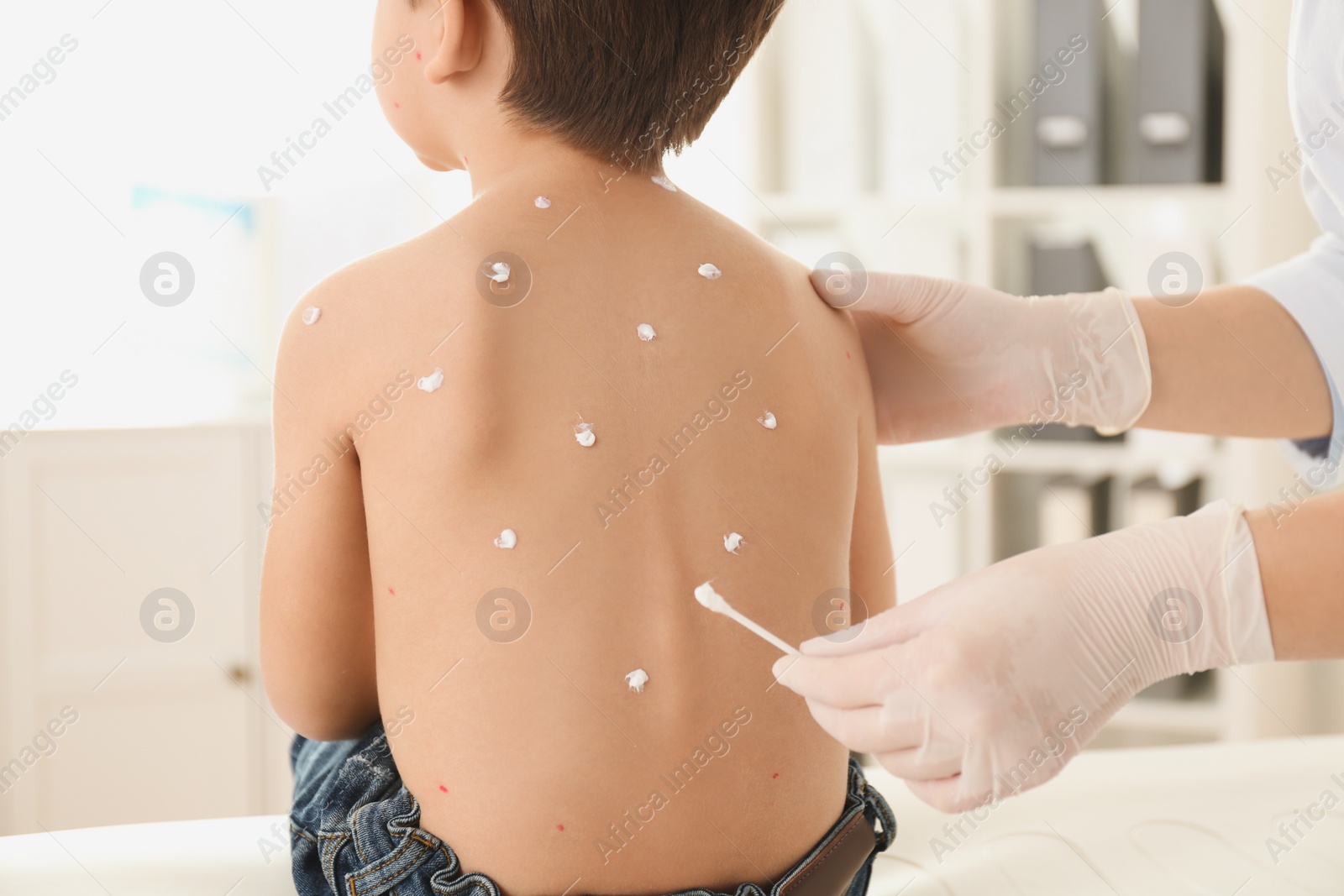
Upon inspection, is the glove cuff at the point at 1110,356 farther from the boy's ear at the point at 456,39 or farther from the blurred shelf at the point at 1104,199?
the blurred shelf at the point at 1104,199

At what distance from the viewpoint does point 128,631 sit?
189cm

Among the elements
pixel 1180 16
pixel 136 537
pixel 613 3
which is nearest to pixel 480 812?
pixel 613 3

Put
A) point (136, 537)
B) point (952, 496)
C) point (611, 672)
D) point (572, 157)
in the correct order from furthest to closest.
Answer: point (952, 496), point (136, 537), point (572, 157), point (611, 672)

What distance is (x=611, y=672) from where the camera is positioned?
729 mm

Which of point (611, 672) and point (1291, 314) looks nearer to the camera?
point (611, 672)

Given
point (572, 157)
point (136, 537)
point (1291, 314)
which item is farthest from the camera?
point (136, 537)

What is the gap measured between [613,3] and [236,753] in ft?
5.51

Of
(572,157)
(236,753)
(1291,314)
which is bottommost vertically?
(236,753)

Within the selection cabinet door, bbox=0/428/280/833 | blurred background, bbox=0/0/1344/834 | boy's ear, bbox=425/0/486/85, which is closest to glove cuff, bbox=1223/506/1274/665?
boy's ear, bbox=425/0/486/85

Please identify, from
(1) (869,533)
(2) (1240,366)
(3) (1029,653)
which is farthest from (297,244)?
(3) (1029,653)

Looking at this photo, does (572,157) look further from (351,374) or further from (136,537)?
(136,537)

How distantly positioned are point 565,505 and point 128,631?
1.51 metres

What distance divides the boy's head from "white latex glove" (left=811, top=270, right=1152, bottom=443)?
33 centimetres

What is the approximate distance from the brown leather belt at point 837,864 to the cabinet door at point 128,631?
145cm
